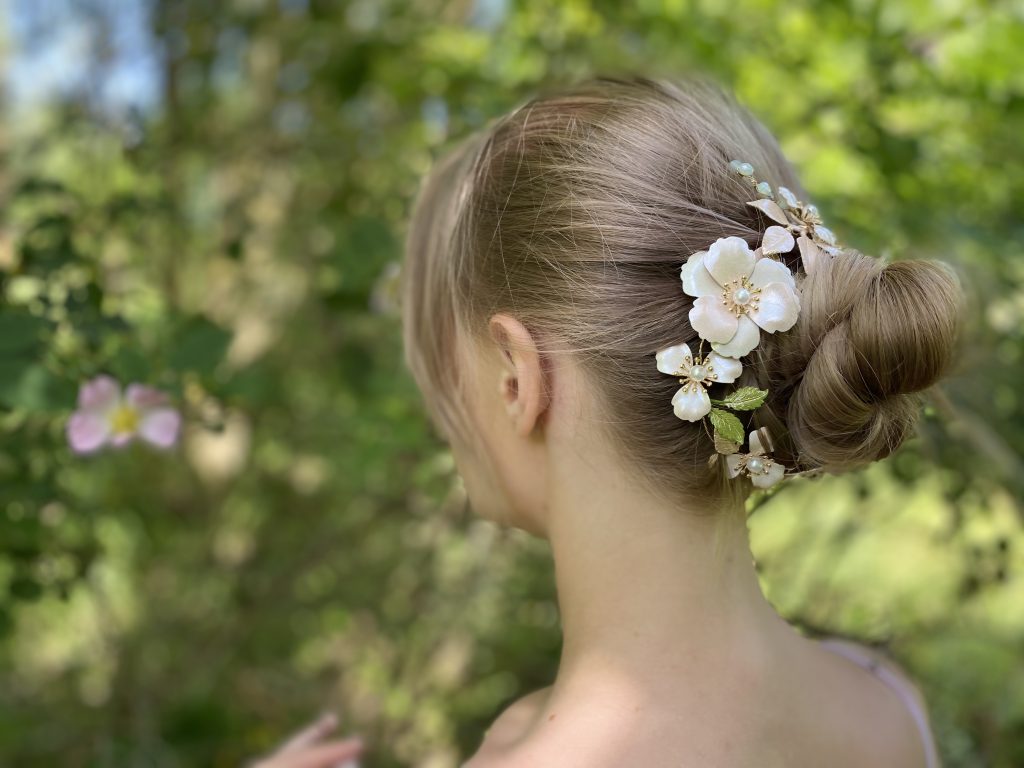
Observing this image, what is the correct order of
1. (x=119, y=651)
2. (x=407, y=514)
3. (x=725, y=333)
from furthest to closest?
(x=407, y=514) < (x=119, y=651) < (x=725, y=333)

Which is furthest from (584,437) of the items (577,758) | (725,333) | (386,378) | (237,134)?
(237,134)

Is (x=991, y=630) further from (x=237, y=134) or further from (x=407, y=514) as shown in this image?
Answer: (x=237, y=134)

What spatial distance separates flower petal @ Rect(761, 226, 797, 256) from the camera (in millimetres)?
996

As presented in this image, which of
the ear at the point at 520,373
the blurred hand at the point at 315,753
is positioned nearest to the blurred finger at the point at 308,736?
the blurred hand at the point at 315,753

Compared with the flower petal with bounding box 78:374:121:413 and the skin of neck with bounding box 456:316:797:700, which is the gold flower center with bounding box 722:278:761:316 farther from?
the flower petal with bounding box 78:374:121:413

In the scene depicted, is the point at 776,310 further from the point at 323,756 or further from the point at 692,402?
the point at 323,756

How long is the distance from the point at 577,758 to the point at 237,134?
2.68m

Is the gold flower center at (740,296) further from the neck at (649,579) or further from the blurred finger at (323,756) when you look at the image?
the blurred finger at (323,756)

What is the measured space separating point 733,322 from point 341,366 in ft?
4.84

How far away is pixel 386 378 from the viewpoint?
2.12 metres

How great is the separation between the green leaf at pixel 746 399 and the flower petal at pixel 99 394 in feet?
2.82

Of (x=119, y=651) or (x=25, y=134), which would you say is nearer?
(x=119, y=651)

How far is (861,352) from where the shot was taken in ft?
3.06

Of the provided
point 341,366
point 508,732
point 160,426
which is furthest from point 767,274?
point 341,366
